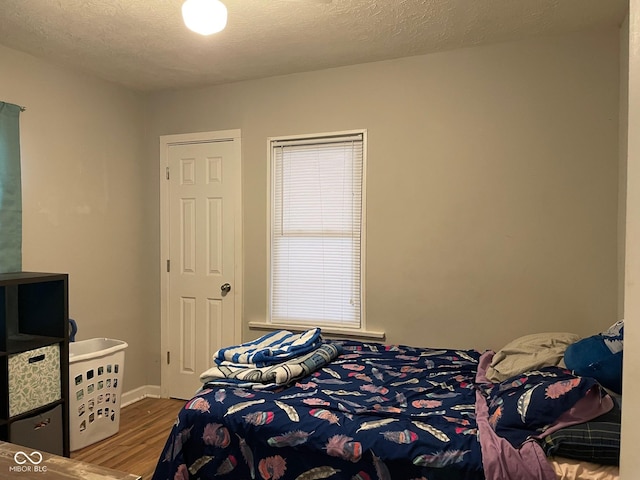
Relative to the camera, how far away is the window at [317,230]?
11.3 feet

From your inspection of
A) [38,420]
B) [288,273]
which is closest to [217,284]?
[288,273]

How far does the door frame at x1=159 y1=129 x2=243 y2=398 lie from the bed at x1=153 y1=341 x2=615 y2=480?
131 centimetres

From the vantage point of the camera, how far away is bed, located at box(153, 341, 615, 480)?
1.78 metres

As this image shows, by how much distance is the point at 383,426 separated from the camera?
6.49 ft

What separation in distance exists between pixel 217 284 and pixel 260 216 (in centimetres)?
65

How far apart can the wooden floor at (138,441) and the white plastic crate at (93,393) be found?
0.08 m

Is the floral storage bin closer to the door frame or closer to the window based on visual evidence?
the door frame

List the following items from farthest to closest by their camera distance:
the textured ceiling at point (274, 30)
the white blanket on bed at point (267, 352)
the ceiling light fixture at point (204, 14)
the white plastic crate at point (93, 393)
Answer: the white plastic crate at point (93, 393), the white blanket on bed at point (267, 352), the textured ceiling at point (274, 30), the ceiling light fixture at point (204, 14)

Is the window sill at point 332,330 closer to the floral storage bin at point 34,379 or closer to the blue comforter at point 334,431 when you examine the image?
the blue comforter at point 334,431

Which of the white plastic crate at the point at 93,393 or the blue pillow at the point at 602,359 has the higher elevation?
the blue pillow at the point at 602,359

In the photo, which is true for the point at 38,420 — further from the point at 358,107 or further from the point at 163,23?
the point at 358,107

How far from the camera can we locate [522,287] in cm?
304

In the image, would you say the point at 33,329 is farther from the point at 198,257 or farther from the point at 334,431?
the point at 334,431

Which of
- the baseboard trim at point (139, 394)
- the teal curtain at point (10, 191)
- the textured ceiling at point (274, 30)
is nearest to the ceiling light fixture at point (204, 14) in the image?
the textured ceiling at point (274, 30)
